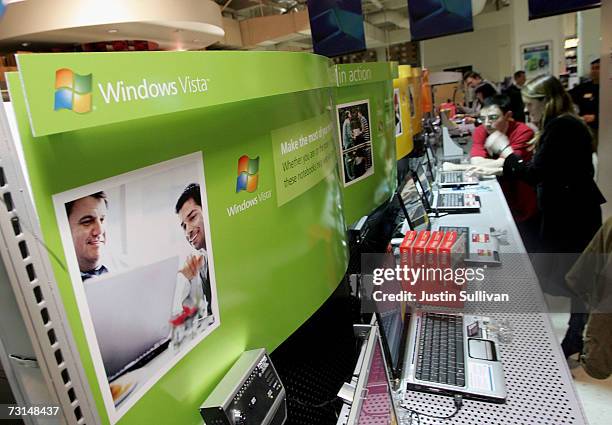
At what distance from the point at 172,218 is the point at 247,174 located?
227mm

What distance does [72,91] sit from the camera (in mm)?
561

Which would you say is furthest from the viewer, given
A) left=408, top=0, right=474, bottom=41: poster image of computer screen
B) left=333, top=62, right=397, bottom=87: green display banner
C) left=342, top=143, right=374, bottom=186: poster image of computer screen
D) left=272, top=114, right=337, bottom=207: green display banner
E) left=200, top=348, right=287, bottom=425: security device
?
left=408, top=0, right=474, bottom=41: poster image of computer screen

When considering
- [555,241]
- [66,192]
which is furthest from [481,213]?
[66,192]

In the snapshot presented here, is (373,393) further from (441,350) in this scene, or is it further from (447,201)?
(447,201)

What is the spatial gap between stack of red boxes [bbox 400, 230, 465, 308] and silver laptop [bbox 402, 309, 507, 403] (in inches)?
3.3

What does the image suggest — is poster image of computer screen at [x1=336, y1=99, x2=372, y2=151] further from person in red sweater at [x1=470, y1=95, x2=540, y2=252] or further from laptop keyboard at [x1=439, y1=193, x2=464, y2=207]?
person in red sweater at [x1=470, y1=95, x2=540, y2=252]

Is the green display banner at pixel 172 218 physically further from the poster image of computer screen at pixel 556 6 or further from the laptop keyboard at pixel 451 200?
the poster image of computer screen at pixel 556 6

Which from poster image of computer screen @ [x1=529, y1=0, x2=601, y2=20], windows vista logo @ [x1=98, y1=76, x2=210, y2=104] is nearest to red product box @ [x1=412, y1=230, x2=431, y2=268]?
windows vista logo @ [x1=98, y1=76, x2=210, y2=104]

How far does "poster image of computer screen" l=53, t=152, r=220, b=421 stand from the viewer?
0.64 meters

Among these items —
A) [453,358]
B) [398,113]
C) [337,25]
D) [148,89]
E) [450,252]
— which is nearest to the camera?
[148,89]

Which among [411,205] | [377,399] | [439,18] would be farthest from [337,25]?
[377,399]

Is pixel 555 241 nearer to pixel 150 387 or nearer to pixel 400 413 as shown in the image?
pixel 400 413

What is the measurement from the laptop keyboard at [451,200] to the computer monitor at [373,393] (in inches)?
92.2

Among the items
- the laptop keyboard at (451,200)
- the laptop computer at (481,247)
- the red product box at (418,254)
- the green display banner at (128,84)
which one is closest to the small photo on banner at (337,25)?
the laptop keyboard at (451,200)
